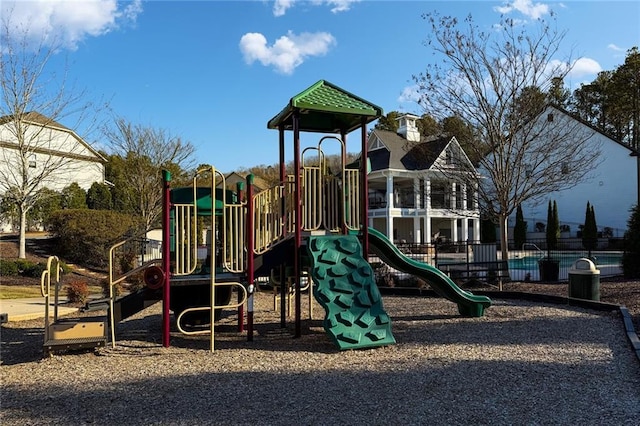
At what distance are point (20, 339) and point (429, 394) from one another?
252 inches

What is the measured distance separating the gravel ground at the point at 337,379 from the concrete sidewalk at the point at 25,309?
4.18 ft

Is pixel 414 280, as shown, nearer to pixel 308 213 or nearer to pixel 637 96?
pixel 308 213

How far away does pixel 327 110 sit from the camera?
7191 mm

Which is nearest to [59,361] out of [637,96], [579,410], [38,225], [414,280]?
[579,410]

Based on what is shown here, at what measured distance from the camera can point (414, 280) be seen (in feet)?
44.4

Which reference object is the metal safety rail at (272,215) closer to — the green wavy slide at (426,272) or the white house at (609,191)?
the green wavy slide at (426,272)

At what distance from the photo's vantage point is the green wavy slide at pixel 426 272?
26.0 feet

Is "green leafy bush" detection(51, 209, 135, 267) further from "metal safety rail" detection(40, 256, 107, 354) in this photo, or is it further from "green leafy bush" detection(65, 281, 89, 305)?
"metal safety rail" detection(40, 256, 107, 354)

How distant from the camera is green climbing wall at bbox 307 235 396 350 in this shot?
6238 millimetres

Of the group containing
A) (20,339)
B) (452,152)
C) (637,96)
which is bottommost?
(20,339)

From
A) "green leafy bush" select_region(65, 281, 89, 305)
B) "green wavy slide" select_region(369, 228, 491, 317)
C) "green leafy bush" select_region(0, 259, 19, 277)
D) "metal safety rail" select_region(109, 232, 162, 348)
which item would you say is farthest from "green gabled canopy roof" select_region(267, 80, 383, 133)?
"green leafy bush" select_region(0, 259, 19, 277)

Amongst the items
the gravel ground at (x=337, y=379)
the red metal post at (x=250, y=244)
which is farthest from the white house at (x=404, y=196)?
the red metal post at (x=250, y=244)

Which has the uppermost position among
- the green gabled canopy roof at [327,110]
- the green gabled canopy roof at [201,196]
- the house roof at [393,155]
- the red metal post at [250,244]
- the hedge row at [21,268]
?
the house roof at [393,155]

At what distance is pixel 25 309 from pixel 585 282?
38.1 ft
